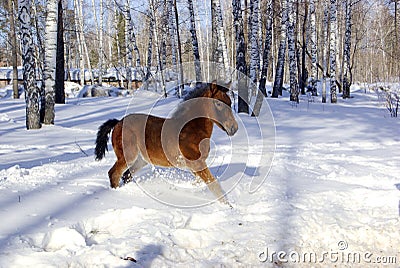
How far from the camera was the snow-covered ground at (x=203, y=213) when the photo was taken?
276 centimetres

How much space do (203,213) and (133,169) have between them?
1215 mm

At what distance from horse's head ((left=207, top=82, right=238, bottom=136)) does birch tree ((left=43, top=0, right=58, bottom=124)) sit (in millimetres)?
6736

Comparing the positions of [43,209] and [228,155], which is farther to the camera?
[228,155]

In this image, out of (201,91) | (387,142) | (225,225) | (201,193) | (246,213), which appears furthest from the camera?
(387,142)

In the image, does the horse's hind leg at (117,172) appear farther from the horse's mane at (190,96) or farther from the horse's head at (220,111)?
the horse's head at (220,111)

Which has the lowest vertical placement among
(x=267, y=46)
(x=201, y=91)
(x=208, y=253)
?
(x=208, y=253)

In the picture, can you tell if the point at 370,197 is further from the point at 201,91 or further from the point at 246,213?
the point at 201,91

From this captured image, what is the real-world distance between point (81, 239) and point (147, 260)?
61cm

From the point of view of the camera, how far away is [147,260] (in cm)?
261

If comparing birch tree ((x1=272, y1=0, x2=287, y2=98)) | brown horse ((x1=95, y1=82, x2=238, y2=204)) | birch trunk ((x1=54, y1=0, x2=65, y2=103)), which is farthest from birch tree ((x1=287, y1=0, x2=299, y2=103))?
brown horse ((x1=95, y1=82, x2=238, y2=204))

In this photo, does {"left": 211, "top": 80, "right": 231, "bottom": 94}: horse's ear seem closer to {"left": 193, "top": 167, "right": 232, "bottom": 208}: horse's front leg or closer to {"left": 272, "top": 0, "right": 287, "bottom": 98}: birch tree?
{"left": 193, "top": 167, "right": 232, "bottom": 208}: horse's front leg

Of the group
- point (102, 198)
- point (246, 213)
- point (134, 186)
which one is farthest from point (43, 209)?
point (246, 213)

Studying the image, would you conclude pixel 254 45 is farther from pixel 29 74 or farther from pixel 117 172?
pixel 117 172

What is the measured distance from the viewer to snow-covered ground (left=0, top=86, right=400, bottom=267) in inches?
109
